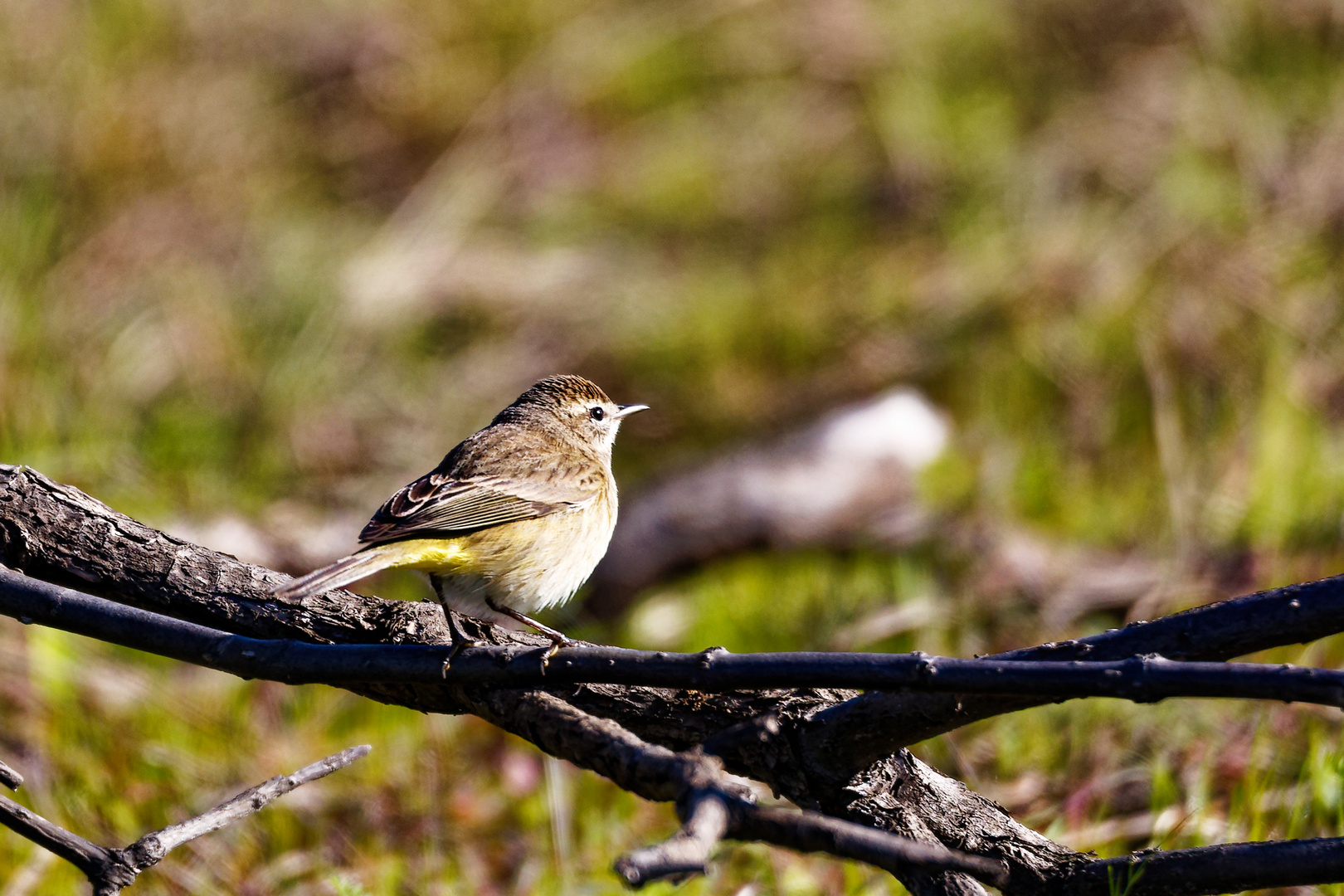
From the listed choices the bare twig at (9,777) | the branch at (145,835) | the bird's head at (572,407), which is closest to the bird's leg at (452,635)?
the branch at (145,835)

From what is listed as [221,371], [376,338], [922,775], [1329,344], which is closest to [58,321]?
[221,371]

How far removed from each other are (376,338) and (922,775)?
6.24 meters

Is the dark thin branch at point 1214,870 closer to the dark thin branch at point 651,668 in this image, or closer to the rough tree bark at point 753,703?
the rough tree bark at point 753,703

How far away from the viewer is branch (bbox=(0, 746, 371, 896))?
2639 mm

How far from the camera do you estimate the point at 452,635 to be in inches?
123

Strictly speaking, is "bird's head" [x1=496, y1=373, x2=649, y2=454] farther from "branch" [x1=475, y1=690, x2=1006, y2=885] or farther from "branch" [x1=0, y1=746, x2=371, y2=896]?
"branch" [x1=475, y1=690, x2=1006, y2=885]

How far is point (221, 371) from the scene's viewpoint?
26.5ft

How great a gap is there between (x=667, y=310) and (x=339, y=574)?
5.75 meters

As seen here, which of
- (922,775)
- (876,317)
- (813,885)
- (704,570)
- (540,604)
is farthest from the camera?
(876,317)

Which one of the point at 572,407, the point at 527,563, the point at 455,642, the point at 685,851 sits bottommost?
the point at 685,851

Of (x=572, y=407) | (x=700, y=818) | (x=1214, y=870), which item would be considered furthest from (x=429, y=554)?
(x=1214, y=870)

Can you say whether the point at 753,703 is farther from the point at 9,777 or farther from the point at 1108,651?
the point at 9,777

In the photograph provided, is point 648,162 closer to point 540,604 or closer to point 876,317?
point 876,317

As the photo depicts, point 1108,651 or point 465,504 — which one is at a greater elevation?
point 465,504
